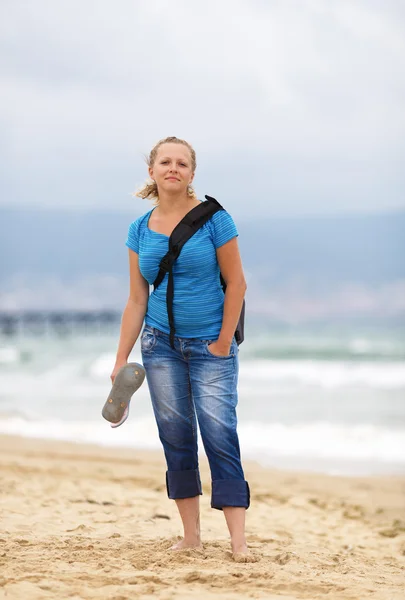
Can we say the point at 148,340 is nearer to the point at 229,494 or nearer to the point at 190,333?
the point at 190,333

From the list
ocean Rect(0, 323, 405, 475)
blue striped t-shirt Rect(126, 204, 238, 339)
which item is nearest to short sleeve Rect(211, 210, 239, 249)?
blue striped t-shirt Rect(126, 204, 238, 339)

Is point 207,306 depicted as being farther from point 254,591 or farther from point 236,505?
point 254,591

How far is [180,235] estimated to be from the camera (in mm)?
3486

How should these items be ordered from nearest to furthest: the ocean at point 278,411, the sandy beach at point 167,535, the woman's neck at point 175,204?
the sandy beach at point 167,535, the woman's neck at point 175,204, the ocean at point 278,411

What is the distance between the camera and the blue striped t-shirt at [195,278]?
3.49m

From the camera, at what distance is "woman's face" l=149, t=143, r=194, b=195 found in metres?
3.58

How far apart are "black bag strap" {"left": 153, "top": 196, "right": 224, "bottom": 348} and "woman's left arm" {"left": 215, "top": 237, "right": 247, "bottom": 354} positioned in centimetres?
16

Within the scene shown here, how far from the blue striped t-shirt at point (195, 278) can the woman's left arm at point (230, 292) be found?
0.13 ft

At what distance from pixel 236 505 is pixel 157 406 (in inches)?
23.2

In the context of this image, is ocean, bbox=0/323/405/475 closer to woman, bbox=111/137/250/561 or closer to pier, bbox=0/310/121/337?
woman, bbox=111/137/250/561

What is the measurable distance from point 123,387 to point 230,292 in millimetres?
658

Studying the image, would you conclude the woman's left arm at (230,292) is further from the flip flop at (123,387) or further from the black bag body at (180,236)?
the flip flop at (123,387)

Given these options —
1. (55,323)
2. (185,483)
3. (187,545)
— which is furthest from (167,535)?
(55,323)

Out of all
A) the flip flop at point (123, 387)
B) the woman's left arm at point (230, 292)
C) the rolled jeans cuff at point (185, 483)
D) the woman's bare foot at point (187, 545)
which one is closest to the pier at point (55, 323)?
the woman's bare foot at point (187, 545)
